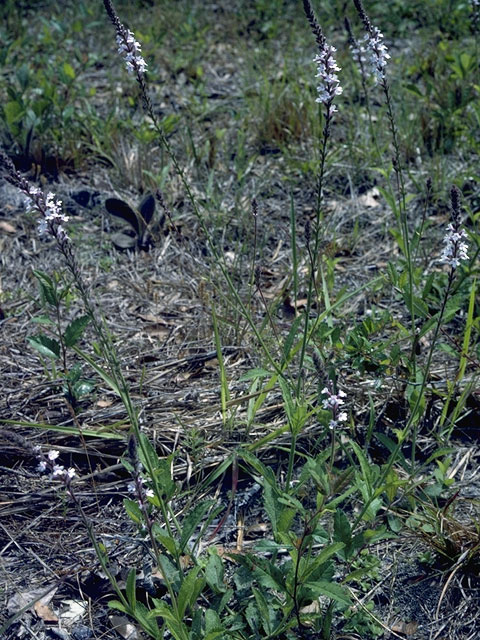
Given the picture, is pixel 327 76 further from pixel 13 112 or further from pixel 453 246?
pixel 13 112

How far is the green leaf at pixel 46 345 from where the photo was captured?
2.51 m

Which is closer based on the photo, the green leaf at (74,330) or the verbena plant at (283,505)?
the verbena plant at (283,505)

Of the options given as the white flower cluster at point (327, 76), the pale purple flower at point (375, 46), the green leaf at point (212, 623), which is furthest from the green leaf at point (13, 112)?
the green leaf at point (212, 623)

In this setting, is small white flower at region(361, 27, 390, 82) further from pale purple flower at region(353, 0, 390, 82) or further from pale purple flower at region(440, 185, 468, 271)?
pale purple flower at region(440, 185, 468, 271)

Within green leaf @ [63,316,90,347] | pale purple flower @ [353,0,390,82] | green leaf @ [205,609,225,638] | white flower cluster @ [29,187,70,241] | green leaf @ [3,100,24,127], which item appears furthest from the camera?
green leaf @ [3,100,24,127]

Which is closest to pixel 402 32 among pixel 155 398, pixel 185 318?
pixel 185 318

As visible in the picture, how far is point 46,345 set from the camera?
253 cm

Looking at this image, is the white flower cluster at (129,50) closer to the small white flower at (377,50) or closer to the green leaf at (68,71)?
the small white flower at (377,50)

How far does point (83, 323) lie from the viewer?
2.44m

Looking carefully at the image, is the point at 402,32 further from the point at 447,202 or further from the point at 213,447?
the point at 213,447

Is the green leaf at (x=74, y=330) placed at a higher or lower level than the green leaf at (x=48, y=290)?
lower

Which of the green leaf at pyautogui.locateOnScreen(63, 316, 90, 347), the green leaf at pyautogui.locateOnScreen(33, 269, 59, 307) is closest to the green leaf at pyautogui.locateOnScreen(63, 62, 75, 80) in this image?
the green leaf at pyautogui.locateOnScreen(33, 269, 59, 307)

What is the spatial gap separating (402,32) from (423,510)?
417 cm

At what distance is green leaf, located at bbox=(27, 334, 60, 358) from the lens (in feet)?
8.25
